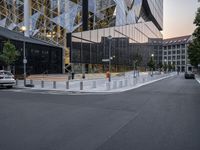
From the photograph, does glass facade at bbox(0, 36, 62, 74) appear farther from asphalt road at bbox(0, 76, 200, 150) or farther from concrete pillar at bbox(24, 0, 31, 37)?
asphalt road at bbox(0, 76, 200, 150)

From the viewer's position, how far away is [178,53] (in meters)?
175

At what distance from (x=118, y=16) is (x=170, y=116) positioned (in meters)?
53.7

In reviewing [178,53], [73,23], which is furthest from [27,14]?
[178,53]

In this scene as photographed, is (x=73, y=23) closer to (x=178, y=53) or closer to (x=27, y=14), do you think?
(x=27, y=14)

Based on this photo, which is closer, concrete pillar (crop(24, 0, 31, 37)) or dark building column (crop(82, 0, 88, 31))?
concrete pillar (crop(24, 0, 31, 37))

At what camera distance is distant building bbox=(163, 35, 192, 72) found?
171 metres

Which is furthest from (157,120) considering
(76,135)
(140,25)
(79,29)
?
(140,25)

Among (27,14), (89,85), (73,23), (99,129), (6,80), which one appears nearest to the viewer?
(99,129)

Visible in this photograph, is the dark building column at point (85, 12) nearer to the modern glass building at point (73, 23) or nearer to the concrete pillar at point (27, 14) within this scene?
the modern glass building at point (73, 23)

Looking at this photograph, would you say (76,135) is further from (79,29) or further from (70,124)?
(79,29)

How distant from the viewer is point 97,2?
55.2 m

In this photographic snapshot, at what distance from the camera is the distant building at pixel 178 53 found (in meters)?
171

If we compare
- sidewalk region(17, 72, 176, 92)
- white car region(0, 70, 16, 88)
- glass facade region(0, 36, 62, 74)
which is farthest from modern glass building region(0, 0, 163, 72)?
white car region(0, 70, 16, 88)

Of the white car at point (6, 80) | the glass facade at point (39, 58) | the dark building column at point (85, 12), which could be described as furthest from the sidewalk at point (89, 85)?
the dark building column at point (85, 12)
